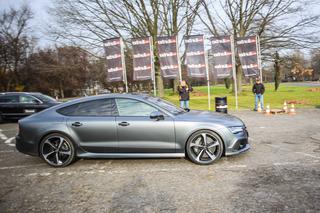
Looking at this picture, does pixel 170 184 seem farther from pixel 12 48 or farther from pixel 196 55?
pixel 12 48

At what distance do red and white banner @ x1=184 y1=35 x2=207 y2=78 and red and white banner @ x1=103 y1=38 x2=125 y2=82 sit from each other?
400cm

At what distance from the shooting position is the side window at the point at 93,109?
5.48 meters


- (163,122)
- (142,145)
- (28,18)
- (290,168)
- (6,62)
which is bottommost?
(290,168)

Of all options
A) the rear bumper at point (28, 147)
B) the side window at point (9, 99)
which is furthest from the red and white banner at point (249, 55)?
the rear bumper at point (28, 147)

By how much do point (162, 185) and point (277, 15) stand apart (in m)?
26.1

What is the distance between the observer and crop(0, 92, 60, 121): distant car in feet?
44.0

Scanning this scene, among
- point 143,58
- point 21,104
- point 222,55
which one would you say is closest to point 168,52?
point 143,58

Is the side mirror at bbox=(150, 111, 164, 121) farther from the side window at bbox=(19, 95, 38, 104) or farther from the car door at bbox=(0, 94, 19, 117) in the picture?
the car door at bbox=(0, 94, 19, 117)

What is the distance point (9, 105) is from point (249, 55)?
42.5ft

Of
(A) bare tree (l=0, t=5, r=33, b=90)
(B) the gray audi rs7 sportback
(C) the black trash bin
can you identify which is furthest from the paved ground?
(A) bare tree (l=0, t=5, r=33, b=90)

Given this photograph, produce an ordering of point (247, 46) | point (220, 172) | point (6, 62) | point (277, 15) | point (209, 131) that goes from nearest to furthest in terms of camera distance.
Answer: point (220, 172), point (209, 131), point (247, 46), point (277, 15), point (6, 62)

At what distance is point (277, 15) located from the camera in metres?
25.6

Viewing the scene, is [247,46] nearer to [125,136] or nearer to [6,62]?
[125,136]

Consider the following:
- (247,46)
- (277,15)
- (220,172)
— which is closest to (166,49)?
(247,46)
